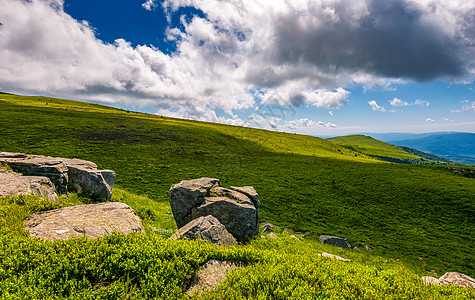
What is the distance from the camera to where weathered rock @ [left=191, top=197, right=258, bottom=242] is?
1437cm

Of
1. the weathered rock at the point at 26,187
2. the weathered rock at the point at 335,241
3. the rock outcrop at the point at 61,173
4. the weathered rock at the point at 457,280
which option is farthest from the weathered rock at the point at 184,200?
the weathered rock at the point at 335,241

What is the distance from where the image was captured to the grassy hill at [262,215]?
573 cm

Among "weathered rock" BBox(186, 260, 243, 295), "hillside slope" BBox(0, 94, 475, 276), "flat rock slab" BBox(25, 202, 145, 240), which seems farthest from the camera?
"hillside slope" BBox(0, 94, 475, 276)

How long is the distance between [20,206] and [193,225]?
766cm

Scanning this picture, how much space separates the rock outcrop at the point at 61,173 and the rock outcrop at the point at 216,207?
7.11 meters

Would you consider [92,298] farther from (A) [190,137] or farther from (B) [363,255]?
(A) [190,137]

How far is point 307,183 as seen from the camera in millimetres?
42188

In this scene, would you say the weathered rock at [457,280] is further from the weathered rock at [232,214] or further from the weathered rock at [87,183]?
the weathered rock at [87,183]

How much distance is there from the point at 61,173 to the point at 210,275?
50.2 ft

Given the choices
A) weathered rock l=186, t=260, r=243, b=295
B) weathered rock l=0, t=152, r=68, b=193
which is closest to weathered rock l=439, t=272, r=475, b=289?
weathered rock l=186, t=260, r=243, b=295

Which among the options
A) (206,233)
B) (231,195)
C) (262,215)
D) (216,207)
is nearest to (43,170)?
(216,207)

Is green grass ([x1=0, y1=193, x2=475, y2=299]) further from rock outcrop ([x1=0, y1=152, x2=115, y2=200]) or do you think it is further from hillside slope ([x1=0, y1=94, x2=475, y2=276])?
hillside slope ([x1=0, y1=94, x2=475, y2=276])

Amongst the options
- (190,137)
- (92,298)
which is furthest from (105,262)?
(190,137)

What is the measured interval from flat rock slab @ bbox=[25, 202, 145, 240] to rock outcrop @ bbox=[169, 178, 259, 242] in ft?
16.7
